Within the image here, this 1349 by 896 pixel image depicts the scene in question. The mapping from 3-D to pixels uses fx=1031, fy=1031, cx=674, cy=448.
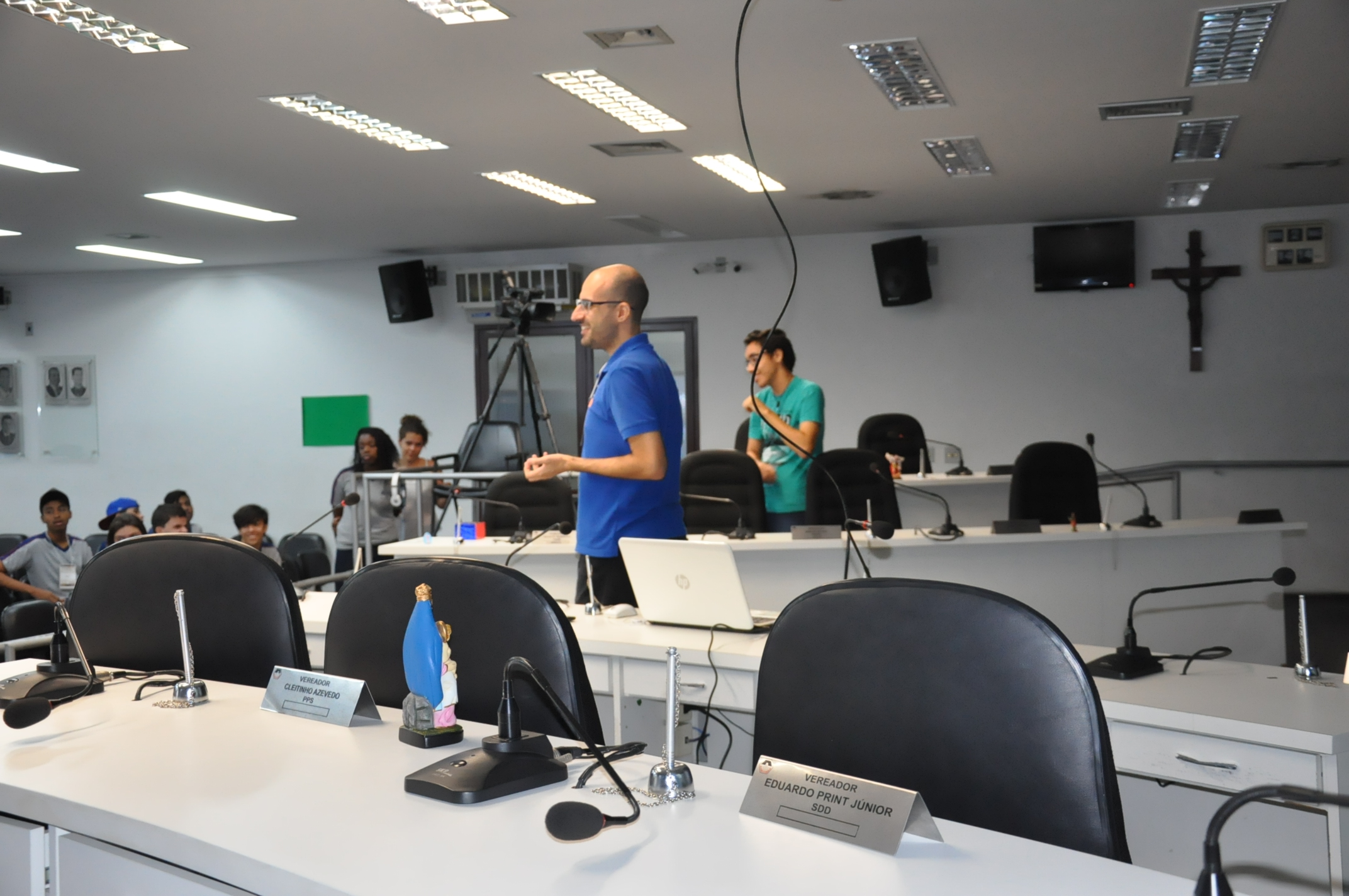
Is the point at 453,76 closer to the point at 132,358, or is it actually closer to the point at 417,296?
the point at 417,296

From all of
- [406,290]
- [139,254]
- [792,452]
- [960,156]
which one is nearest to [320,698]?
[792,452]

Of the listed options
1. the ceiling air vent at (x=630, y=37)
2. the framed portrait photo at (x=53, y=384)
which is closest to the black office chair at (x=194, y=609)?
the ceiling air vent at (x=630, y=37)

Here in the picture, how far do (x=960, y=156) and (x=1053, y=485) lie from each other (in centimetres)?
190

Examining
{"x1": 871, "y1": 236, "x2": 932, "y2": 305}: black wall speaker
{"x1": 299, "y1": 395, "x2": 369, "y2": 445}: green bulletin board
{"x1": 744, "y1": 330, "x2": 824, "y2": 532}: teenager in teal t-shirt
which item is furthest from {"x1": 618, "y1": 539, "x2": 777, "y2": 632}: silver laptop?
{"x1": 299, "y1": 395, "x2": 369, "y2": 445}: green bulletin board

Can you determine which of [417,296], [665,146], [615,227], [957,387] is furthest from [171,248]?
[957,387]

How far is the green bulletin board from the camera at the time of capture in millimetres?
9336

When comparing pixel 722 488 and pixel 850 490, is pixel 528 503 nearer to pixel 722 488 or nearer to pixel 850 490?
pixel 722 488

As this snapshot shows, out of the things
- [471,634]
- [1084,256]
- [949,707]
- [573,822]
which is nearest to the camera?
[573,822]

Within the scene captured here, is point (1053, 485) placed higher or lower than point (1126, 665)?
higher

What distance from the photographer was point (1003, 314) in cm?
791

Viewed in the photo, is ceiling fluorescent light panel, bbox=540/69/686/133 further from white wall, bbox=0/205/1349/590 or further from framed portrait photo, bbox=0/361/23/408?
framed portrait photo, bbox=0/361/23/408

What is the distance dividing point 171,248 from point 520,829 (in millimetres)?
8450

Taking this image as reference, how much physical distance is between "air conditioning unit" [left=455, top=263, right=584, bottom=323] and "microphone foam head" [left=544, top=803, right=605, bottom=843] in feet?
25.0

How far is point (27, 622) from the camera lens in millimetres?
4137
